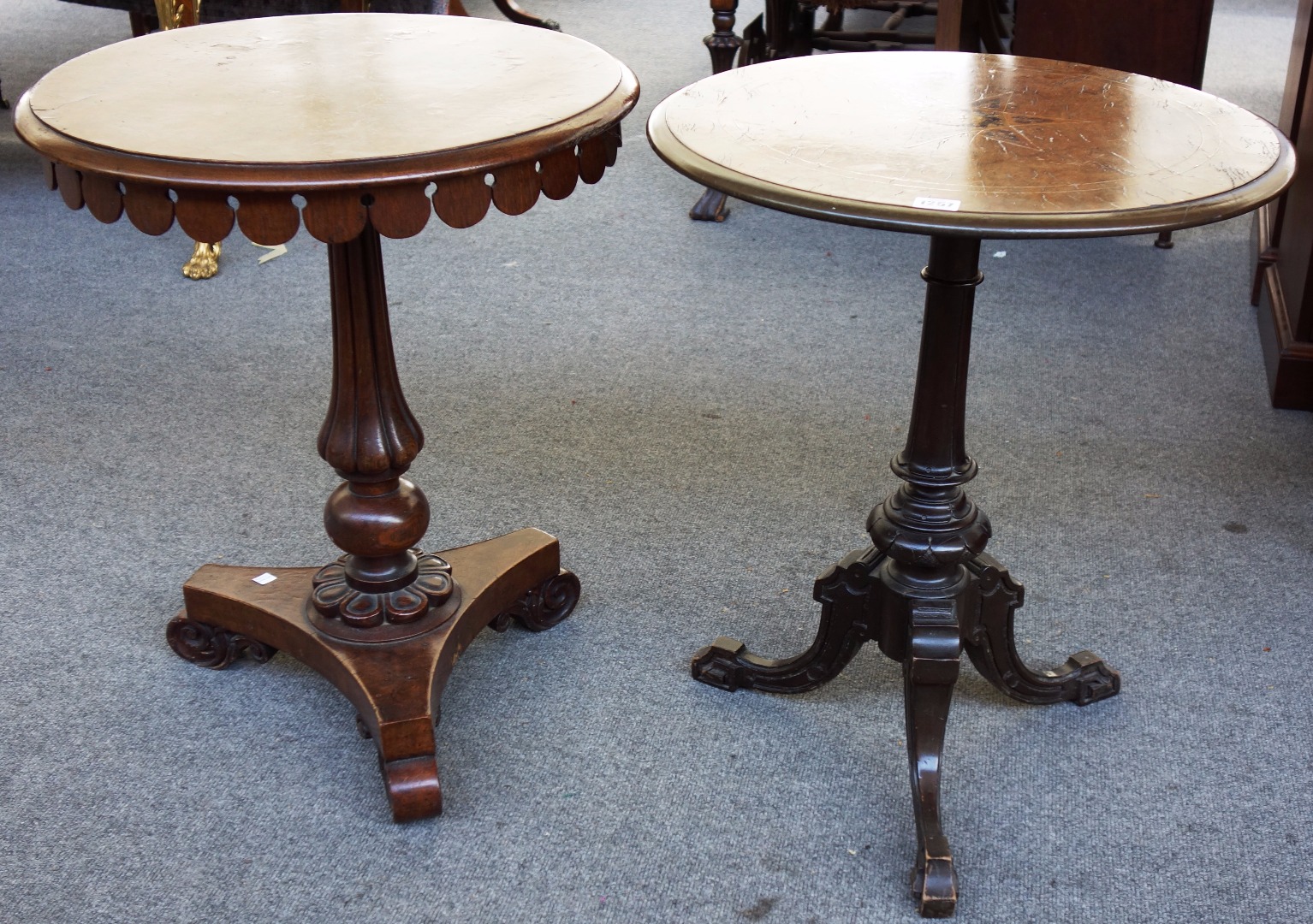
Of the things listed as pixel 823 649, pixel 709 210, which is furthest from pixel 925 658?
pixel 709 210

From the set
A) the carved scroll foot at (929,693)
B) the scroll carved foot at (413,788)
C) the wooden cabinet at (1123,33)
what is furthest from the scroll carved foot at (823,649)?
the wooden cabinet at (1123,33)

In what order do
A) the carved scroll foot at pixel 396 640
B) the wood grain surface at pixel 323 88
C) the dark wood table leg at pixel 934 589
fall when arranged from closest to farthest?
the wood grain surface at pixel 323 88, the dark wood table leg at pixel 934 589, the carved scroll foot at pixel 396 640

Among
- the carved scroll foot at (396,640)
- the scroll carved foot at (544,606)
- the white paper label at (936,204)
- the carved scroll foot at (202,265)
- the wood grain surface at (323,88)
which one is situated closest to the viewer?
the white paper label at (936,204)

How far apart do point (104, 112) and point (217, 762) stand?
84cm

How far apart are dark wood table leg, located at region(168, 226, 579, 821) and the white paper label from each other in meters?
0.67

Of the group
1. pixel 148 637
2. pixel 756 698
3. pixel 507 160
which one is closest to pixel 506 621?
pixel 756 698

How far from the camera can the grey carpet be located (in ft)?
5.08

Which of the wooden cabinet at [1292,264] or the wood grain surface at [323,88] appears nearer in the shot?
the wood grain surface at [323,88]

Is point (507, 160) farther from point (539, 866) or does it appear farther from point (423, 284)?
point (423, 284)

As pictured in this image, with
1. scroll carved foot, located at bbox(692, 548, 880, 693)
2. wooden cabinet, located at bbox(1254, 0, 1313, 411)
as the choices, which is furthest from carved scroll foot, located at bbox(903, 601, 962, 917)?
wooden cabinet, located at bbox(1254, 0, 1313, 411)

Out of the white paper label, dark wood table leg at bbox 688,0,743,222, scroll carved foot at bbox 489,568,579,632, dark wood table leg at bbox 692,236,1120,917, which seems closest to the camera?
the white paper label

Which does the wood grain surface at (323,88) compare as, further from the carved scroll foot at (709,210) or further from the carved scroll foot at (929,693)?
the carved scroll foot at (709,210)

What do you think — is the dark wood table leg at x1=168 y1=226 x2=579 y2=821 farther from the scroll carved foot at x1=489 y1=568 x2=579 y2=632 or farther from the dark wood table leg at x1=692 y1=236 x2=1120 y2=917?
the dark wood table leg at x1=692 y1=236 x2=1120 y2=917

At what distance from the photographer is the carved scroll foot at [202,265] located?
3188 mm
